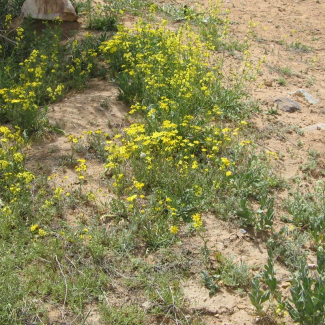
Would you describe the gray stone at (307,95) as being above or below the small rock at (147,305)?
above

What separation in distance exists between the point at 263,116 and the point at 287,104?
46 centimetres

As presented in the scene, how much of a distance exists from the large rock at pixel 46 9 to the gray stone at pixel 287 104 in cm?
390

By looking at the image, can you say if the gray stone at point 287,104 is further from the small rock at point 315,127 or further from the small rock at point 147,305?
the small rock at point 147,305

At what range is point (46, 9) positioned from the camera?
306 inches

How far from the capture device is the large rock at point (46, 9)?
7.75 m

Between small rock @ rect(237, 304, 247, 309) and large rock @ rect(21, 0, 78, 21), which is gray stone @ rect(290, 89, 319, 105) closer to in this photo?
small rock @ rect(237, 304, 247, 309)

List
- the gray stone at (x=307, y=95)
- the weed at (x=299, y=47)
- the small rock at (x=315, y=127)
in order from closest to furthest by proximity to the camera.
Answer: the small rock at (x=315, y=127), the gray stone at (x=307, y=95), the weed at (x=299, y=47)

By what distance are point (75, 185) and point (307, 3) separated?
7195 mm

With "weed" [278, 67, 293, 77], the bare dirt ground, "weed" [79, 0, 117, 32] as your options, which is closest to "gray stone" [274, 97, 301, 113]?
the bare dirt ground

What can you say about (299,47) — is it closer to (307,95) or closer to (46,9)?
(307,95)

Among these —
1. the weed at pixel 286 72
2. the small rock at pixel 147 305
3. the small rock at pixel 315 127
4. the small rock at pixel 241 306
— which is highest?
the weed at pixel 286 72

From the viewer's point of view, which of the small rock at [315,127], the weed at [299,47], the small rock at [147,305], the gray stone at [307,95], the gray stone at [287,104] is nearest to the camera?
the small rock at [147,305]

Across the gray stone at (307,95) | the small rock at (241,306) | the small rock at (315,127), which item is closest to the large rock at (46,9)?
the gray stone at (307,95)

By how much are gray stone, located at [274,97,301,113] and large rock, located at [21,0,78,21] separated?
12.8ft
